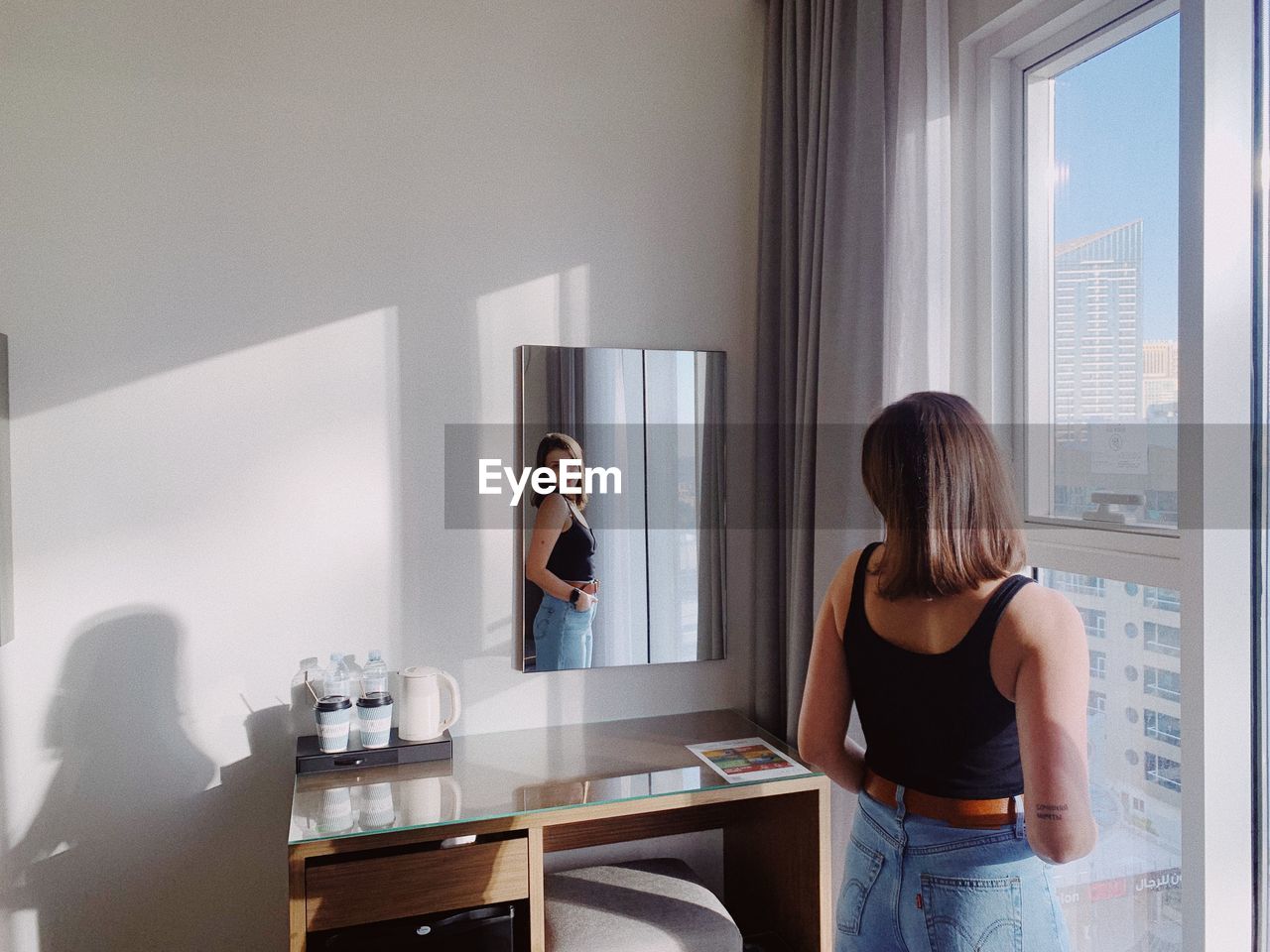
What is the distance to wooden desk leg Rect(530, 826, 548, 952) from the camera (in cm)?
177

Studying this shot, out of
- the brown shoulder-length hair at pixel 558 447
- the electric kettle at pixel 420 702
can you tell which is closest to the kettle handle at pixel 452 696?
the electric kettle at pixel 420 702

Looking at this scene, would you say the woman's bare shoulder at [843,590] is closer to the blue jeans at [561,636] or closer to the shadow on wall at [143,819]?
the blue jeans at [561,636]

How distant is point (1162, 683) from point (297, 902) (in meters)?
1.54

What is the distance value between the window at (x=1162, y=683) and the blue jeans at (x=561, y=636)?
1.24m

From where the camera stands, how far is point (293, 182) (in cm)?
208

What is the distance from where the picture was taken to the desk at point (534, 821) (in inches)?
66.0

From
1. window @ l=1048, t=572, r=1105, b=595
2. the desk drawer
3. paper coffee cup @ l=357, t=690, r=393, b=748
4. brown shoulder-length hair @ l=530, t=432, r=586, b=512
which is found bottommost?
the desk drawer

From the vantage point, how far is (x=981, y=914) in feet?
4.23

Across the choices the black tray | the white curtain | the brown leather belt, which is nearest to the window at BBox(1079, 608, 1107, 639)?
the brown leather belt

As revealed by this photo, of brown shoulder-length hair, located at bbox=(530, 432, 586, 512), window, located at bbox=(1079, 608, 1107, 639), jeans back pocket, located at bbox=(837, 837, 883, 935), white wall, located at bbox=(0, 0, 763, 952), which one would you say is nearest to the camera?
jeans back pocket, located at bbox=(837, 837, 883, 935)

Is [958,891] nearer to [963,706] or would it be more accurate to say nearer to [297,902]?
[963,706]

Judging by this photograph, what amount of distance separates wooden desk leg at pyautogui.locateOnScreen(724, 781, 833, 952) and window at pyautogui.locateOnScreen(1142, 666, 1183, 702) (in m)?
0.69

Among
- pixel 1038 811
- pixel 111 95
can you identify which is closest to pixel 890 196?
pixel 1038 811

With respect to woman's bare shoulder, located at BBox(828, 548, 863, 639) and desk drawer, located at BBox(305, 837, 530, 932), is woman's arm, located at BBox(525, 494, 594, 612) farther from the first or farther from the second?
woman's bare shoulder, located at BBox(828, 548, 863, 639)
